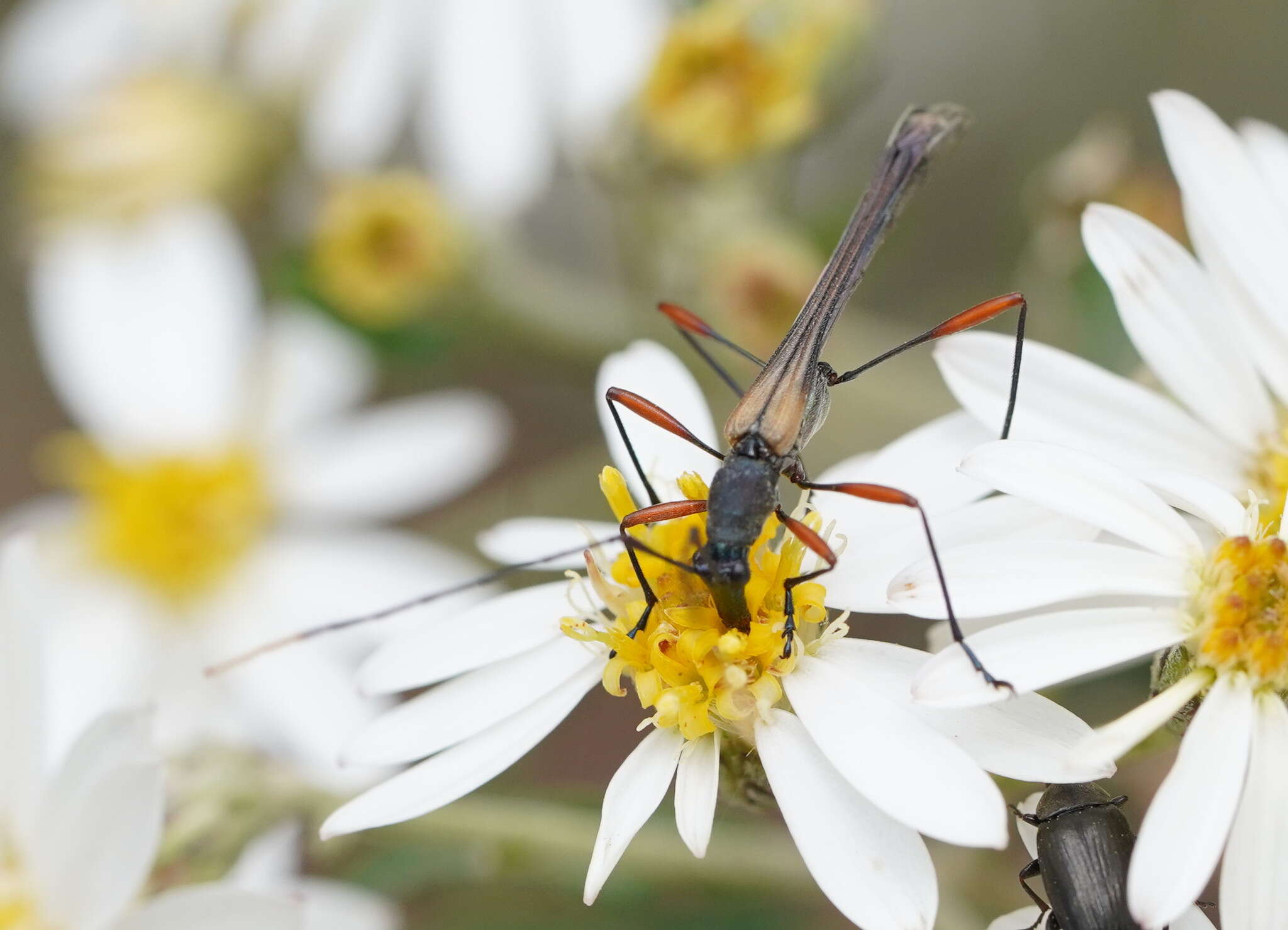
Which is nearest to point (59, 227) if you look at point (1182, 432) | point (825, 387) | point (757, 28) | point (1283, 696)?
point (757, 28)

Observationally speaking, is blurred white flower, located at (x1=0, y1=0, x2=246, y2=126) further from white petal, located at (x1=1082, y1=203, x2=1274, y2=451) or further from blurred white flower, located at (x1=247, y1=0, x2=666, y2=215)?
white petal, located at (x1=1082, y1=203, x2=1274, y2=451)

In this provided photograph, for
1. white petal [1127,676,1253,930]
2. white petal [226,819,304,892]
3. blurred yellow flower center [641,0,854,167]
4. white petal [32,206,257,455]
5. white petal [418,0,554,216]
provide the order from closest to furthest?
white petal [1127,676,1253,930], white petal [226,819,304,892], blurred yellow flower center [641,0,854,167], white petal [418,0,554,216], white petal [32,206,257,455]

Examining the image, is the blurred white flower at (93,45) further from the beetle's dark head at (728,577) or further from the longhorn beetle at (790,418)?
the beetle's dark head at (728,577)

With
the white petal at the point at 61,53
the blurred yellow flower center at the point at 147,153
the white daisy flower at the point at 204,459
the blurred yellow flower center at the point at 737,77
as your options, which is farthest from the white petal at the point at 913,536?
the white petal at the point at 61,53

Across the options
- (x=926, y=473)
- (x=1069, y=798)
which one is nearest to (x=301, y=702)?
(x=926, y=473)

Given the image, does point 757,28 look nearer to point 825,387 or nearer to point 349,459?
point 825,387

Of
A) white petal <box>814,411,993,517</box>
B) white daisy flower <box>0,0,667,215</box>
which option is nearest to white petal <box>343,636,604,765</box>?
white petal <box>814,411,993,517</box>
